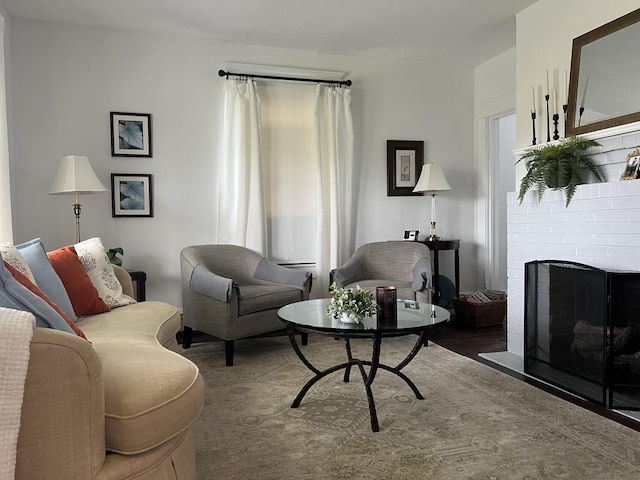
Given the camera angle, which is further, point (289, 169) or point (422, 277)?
point (289, 169)

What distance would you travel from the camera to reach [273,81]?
458 centimetres

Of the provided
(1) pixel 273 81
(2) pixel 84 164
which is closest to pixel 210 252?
(2) pixel 84 164

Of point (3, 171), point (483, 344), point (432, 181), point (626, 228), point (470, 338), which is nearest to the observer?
point (626, 228)

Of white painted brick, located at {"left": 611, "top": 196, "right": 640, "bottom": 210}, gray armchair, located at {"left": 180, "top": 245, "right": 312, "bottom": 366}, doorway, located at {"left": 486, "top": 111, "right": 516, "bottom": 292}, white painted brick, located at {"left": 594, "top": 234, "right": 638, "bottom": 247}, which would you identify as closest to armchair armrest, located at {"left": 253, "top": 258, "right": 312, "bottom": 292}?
gray armchair, located at {"left": 180, "top": 245, "right": 312, "bottom": 366}

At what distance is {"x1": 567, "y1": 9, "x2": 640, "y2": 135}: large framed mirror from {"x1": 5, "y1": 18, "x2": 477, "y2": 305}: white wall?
197 centimetres

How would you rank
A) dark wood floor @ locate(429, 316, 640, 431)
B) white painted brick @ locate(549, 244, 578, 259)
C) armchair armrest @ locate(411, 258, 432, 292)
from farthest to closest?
armchair armrest @ locate(411, 258, 432, 292) < white painted brick @ locate(549, 244, 578, 259) < dark wood floor @ locate(429, 316, 640, 431)

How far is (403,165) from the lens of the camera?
16.8 ft

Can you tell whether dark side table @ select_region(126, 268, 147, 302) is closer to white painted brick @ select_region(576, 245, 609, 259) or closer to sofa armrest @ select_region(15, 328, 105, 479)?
sofa armrest @ select_region(15, 328, 105, 479)

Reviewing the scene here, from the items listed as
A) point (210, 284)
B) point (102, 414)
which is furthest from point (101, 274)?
point (102, 414)

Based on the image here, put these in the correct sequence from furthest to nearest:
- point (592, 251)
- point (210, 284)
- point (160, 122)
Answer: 1. point (160, 122)
2. point (210, 284)
3. point (592, 251)

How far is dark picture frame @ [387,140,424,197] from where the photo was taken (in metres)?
5.07

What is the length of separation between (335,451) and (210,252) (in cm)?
230

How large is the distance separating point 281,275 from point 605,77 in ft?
8.47

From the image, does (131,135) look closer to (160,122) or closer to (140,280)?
(160,122)
